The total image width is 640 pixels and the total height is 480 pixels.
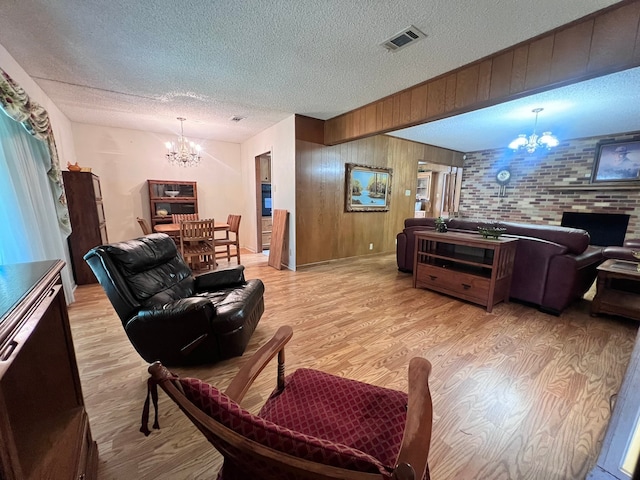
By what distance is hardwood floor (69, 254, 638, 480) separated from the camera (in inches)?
50.8

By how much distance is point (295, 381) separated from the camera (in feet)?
3.77

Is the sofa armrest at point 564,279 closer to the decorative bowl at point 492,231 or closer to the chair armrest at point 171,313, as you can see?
the decorative bowl at point 492,231

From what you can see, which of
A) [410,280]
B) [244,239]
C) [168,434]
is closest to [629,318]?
[410,280]

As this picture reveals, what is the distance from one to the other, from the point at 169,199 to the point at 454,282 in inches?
214

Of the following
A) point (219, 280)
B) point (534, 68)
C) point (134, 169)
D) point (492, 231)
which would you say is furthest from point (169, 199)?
point (534, 68)

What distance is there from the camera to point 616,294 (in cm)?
277

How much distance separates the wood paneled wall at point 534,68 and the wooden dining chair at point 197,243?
3204 mm

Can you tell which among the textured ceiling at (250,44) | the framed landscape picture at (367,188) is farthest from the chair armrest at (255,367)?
the framed landscape picture at (367,188)

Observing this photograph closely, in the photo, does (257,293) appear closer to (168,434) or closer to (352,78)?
(168,434)

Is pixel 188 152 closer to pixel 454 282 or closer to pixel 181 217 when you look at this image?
pixel 181 217

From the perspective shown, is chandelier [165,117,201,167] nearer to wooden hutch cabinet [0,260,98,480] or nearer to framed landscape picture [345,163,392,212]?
framed landscape picture [345,163,392,212]

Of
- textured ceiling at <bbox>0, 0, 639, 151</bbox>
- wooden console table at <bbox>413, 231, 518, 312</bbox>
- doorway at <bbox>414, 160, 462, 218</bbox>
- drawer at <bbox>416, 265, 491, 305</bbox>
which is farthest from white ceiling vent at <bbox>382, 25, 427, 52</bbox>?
doorway at <bbox>414, 160, 462, 218</bbox>

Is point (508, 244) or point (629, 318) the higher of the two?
point (508, 244)

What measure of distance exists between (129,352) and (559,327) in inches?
154
